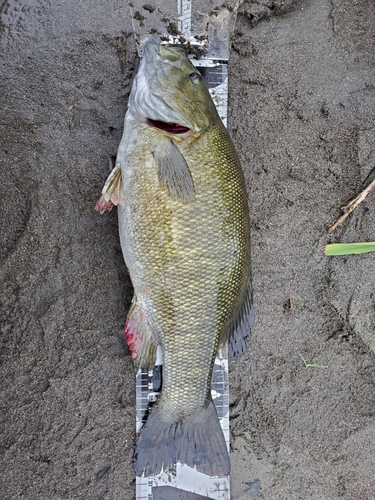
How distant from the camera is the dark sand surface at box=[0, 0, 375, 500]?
2.24m

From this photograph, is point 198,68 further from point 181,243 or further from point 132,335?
point 132,335

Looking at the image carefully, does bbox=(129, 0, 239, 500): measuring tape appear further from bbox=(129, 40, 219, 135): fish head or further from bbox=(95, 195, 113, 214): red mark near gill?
bbox=(95, 195, 113, 214): red mark near gill

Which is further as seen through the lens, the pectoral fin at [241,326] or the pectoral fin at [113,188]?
the pectoral fin at [241,326]

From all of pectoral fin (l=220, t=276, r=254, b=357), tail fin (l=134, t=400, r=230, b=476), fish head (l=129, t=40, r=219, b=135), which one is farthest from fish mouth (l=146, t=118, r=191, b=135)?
tail fin (l=134, t=400, r=230, b=476)

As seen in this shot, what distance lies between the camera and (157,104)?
1.95 metres

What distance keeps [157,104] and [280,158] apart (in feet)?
2.97

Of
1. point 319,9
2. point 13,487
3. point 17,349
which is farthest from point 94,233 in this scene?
point 319,9

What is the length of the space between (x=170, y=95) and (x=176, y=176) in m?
0.39

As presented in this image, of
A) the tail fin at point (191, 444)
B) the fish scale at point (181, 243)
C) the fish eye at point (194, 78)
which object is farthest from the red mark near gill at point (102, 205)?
the tail fin at point (191, 444)

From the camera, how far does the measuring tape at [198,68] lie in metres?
2.33

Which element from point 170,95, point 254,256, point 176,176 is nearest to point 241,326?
point 254,256

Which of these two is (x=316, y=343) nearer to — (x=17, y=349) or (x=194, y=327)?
(x=194, y=327)

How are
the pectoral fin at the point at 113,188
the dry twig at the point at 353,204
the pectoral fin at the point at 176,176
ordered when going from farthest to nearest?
the dry twig at the point at 353,204
the pectoral fin at the point at 113,188
the pectoral fin at the point at 176,176

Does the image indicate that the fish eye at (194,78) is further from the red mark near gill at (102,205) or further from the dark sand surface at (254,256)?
the red mark near gill at (102,205)
